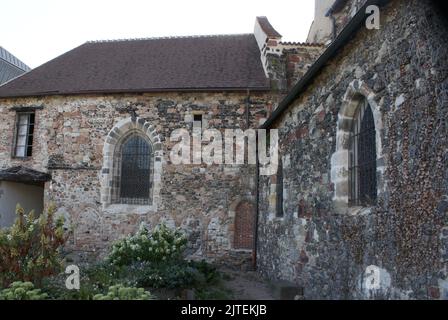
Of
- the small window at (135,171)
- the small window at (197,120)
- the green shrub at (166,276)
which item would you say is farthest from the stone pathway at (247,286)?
the small window at (197,120)

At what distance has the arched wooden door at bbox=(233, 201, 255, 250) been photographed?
12.2 meters

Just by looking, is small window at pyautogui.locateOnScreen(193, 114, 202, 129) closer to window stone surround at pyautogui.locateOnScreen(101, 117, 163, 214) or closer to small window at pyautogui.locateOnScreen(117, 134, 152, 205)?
window stone surround at pyautogui.locateOnScreen(101, 117, 163, 214)

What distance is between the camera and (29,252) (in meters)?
7.10

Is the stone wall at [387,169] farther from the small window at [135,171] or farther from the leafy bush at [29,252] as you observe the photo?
the small window at [135,171]

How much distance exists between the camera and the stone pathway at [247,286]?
8.29 m

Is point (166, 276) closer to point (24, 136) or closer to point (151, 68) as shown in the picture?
point (151, 68)

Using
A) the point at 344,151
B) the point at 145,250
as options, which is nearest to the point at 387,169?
the point at 344,151

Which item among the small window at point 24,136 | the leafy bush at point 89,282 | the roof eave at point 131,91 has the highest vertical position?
the roof eave at point 131,91

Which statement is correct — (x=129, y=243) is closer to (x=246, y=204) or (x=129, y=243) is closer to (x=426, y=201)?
(x=246, y=204)

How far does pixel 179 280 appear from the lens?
809 centimetres

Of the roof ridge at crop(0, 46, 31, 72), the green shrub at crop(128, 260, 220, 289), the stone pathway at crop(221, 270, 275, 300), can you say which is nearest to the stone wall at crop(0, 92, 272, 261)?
the stone pathway at crop(221, 270, 275, 300)

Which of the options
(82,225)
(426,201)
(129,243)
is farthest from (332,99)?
(82,225)

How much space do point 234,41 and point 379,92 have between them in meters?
11.4

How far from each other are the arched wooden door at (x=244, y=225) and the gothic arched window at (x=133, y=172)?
2.82 meters
